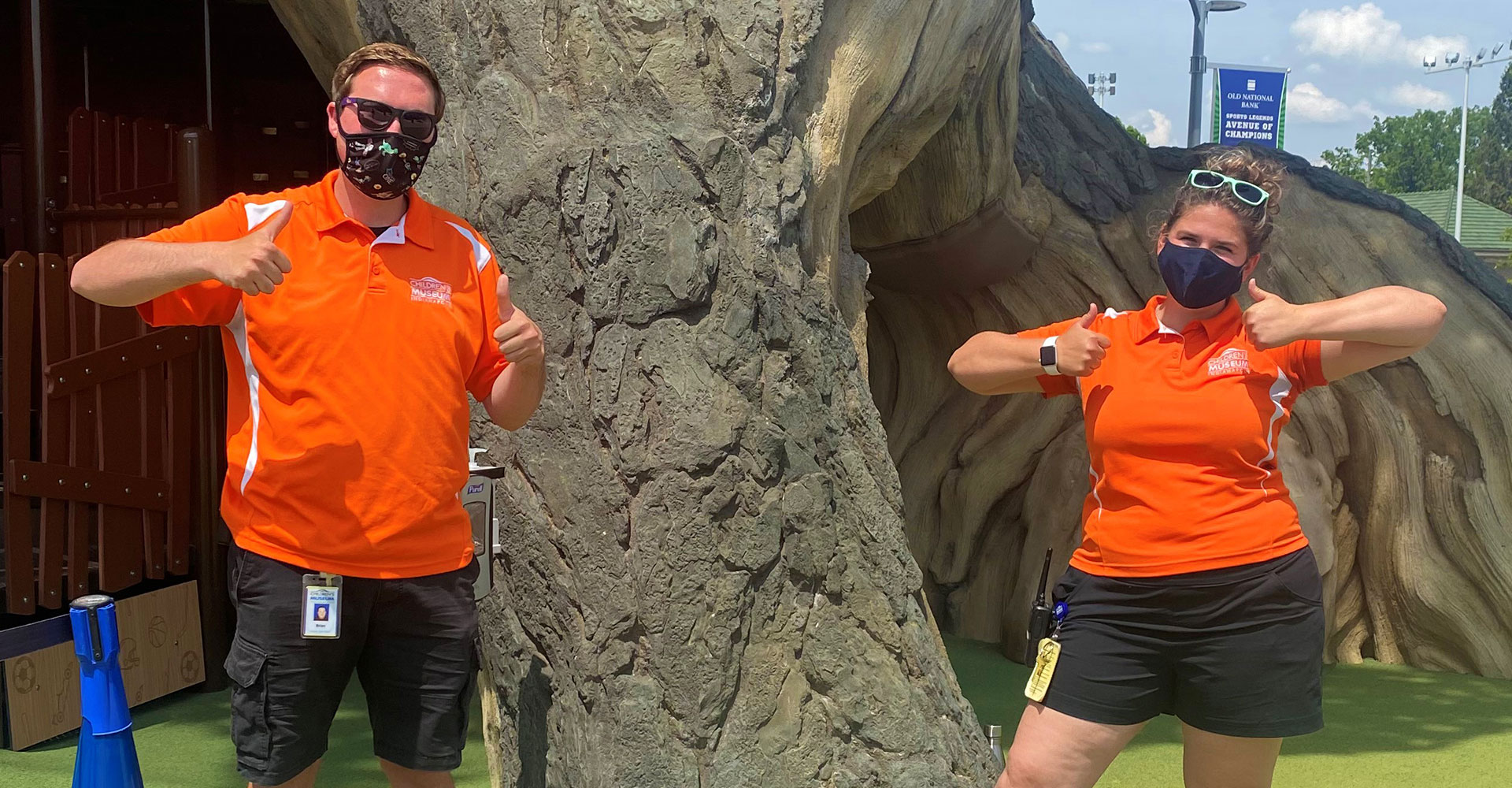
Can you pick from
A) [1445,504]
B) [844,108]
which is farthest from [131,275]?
[1445,504]

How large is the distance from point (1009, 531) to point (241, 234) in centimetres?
492

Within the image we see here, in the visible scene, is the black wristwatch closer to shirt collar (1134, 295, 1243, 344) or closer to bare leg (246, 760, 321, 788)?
shirt collar (1134, 295, 1243, 344)

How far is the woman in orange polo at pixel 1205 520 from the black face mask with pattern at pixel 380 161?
4.46ft

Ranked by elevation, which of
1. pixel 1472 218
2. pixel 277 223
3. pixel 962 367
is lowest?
pixel 962 367

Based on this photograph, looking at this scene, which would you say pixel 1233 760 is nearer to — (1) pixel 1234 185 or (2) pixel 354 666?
(1) pixel 1234 185

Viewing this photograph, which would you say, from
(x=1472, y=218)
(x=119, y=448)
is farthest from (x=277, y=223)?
(x=1472, y=218)

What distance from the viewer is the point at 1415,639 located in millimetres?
6285

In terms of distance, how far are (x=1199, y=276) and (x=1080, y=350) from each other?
0.27 metres

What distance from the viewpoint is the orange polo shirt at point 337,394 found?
7.73 ft

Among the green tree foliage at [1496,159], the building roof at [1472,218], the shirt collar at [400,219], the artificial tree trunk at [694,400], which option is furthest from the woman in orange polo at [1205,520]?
the green tree foliage at [1496,159]

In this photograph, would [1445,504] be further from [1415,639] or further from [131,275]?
[131,275]

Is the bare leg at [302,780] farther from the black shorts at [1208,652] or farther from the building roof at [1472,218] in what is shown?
the building roof at [1472,218]

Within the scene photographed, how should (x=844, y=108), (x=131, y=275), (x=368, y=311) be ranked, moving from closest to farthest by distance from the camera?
(x=131, y=275) < (x=368, y=311) < (x=844, y=108)

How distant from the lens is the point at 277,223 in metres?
2.34
